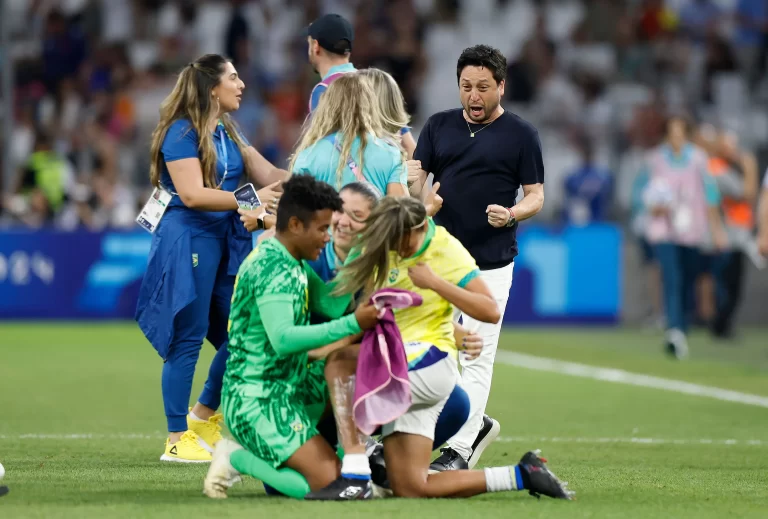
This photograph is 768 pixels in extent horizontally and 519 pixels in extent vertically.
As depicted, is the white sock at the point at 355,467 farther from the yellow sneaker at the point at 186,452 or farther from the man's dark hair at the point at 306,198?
the yellow sneaker at the point at 186,452

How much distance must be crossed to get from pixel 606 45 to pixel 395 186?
18.0 meters

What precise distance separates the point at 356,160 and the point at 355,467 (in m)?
1.66

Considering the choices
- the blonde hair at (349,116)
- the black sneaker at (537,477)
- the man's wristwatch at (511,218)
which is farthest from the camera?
the man's wristwatch at (511,218)

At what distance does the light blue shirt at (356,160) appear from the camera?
6.93 metres

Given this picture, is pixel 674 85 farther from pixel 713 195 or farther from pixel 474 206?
pixel 474 206

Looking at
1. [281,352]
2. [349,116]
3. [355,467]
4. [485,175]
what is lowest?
[355,467]

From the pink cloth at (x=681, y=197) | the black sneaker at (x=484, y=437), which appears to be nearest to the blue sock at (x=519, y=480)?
the black sneaker at (x=484, y=437)

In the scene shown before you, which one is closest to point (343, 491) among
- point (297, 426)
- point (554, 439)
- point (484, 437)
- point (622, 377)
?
point (297, 426)

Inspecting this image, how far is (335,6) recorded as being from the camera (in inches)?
932

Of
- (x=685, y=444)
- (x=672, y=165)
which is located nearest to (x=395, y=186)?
(x=685, y=444)

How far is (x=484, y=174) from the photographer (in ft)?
24.8

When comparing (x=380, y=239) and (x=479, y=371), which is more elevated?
(x=380, y=239)

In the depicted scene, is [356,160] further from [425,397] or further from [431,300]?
[425,397]

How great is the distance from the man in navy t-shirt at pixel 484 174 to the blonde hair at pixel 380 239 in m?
1.26
